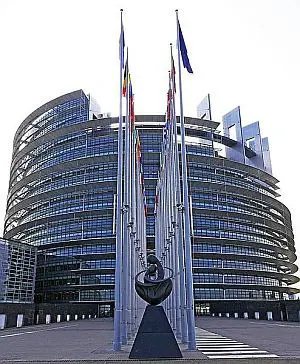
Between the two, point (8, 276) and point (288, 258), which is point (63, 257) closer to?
point (8, 276)

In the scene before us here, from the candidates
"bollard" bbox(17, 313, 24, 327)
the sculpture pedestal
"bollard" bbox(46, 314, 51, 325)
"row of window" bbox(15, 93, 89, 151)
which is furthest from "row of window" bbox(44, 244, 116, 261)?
the sculpture pedestal

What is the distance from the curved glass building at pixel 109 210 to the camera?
228 feet

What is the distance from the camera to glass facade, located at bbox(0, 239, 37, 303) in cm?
5856

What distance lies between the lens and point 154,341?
11.9m

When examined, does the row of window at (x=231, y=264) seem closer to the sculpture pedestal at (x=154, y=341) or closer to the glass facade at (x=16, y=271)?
the glass facade at (x=16, y=271)

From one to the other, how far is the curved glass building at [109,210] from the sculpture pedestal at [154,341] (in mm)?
54043

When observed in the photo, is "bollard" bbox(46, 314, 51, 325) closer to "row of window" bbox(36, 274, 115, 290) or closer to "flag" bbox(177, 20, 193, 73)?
"flag" bbox(177, 20, 193, 73)

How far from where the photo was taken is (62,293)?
230 ft

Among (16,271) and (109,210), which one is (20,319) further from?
(109,210)

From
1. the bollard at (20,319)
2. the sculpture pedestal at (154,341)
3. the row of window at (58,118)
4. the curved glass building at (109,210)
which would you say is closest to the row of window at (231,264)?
the curved glass building at (109,210)

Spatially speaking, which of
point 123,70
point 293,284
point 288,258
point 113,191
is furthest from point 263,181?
point 123,70

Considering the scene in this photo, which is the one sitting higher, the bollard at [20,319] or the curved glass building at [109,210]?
the curved glass building at [109,210]

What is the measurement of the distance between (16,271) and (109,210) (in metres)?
18.4

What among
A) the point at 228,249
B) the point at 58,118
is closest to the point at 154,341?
the point at 228,249
